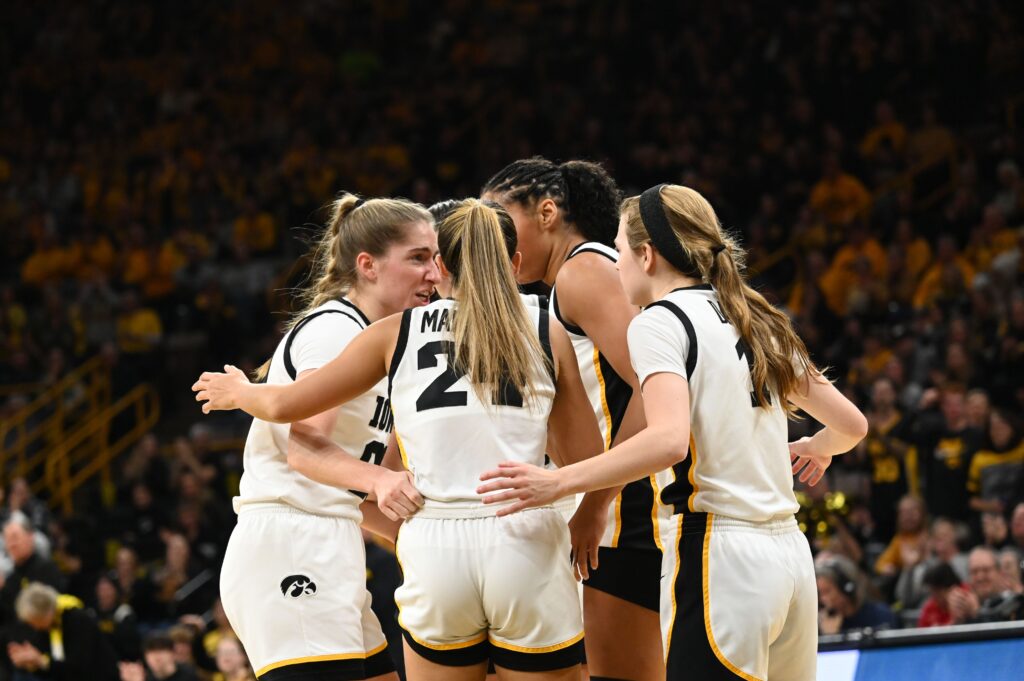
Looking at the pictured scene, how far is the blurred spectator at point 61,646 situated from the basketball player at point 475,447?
6.13m

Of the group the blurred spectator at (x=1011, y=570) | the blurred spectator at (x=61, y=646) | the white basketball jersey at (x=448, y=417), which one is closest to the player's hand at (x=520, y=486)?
the white basketball jersey at (x=448, y=417)

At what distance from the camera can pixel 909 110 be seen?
14.3m

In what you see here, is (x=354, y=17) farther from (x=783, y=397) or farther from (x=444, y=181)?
(x=783, y=397)

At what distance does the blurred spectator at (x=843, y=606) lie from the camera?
7.45 metres

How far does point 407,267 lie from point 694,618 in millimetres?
1387

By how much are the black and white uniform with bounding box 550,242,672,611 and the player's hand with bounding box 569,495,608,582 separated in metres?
0.21

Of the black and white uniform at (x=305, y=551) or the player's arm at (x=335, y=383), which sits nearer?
the player's arm at (x=335, y=383)

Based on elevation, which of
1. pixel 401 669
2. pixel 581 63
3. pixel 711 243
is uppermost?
pixel 581 63

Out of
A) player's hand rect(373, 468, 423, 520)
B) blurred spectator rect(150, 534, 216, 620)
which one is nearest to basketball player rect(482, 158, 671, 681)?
player's hand rect(373, 468, 423, 520)

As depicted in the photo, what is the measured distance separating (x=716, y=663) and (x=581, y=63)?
48.9 feet

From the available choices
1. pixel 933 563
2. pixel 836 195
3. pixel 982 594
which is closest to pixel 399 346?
pixel 982 594

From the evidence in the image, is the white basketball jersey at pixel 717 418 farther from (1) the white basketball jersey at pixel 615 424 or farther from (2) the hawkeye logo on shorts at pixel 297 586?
(2) the hawkeye logo on shorts at pixel 297 586

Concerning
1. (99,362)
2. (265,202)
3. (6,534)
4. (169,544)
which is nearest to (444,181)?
(265,202)

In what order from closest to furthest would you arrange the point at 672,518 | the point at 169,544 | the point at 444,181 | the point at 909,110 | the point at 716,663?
1. the point at 716,663
2. the point at 672,518
3. the point at 169,544
4. the point at 909,110
5. the point at 444,181
